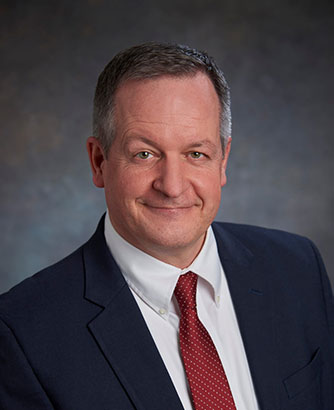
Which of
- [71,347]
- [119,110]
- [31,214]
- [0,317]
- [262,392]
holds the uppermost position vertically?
[31,214]

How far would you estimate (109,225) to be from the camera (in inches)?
101

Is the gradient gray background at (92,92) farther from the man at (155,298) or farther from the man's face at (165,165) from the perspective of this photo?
the man's face at (165,165)

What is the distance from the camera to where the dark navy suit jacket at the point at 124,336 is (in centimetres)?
217

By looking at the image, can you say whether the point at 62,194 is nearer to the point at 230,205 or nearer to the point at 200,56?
the point at 230,205

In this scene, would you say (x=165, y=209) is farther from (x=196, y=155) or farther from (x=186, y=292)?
(x=186, y=292)

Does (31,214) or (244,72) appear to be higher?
(244,72)

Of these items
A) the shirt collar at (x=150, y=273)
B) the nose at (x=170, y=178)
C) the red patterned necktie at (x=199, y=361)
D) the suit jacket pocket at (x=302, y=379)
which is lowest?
the suit jacket pocket at (x=302, y=379)

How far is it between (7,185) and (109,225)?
260cm

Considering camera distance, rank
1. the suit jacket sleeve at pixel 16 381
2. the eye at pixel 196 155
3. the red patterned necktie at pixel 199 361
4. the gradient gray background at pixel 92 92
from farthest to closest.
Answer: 1. the gradient gray background at pixel 92 92
2. the eye at pixel 196 155
3. the red patterned necktie at pixel 199 361
4. the suit jacket sleeve at pixel 16 381

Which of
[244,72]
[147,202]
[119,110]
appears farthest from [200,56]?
[244,72]

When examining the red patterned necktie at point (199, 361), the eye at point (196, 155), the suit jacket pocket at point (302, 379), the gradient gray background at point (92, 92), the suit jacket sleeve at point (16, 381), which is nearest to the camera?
the suit jacket sleeve at point (16, 381)

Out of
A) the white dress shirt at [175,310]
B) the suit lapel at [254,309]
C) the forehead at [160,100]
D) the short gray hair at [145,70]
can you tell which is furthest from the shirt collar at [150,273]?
the forehead at [160,100]

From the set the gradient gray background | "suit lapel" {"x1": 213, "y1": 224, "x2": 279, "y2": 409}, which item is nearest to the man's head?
"suit lapel" {"x1": 213, "y1": 224, "x2": 279, "y2": 409}

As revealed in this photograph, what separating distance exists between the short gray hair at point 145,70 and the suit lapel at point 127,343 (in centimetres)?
54
